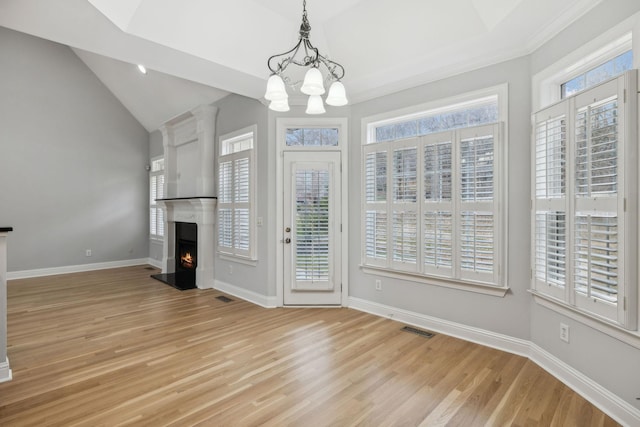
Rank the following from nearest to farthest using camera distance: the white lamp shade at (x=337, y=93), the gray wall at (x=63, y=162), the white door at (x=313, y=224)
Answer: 1. the white lamp shade at (x=337, y=93)
2. the white door at (x=313, y=224)
3. the gray wall at (x=63, y=162)

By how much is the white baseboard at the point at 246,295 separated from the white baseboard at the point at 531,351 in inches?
42.1

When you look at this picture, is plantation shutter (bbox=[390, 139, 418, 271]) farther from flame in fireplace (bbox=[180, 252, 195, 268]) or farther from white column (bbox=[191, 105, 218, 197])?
flame in fireplace (bbox=[180, 252, 195, 268])

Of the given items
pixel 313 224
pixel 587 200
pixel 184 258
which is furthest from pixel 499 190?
pixel 184 258

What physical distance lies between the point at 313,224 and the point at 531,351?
102 inches

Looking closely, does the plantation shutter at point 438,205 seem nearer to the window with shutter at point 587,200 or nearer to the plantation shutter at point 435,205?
the plantation shutter at point 435,205

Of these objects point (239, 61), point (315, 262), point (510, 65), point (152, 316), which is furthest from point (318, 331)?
point (510, 65)

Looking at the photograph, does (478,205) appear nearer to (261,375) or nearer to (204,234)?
(261,375)

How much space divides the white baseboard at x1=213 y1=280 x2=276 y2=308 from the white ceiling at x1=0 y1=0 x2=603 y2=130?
105 inches

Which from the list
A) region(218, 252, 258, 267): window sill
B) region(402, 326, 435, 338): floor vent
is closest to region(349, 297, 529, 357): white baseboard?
region(402, 326, 435, 338): floor vent

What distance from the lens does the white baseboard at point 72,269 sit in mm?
6123

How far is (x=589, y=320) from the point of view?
2.32 metres

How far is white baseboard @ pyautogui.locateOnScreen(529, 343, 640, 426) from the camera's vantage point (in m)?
2.06

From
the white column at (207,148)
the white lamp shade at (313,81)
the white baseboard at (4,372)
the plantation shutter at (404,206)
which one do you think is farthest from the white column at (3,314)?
the plantation shutter at (404,206)

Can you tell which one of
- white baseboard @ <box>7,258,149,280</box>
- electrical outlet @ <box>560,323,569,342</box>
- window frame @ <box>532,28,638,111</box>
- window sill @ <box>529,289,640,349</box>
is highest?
window frame @ <box>532,28,638,111</box>
